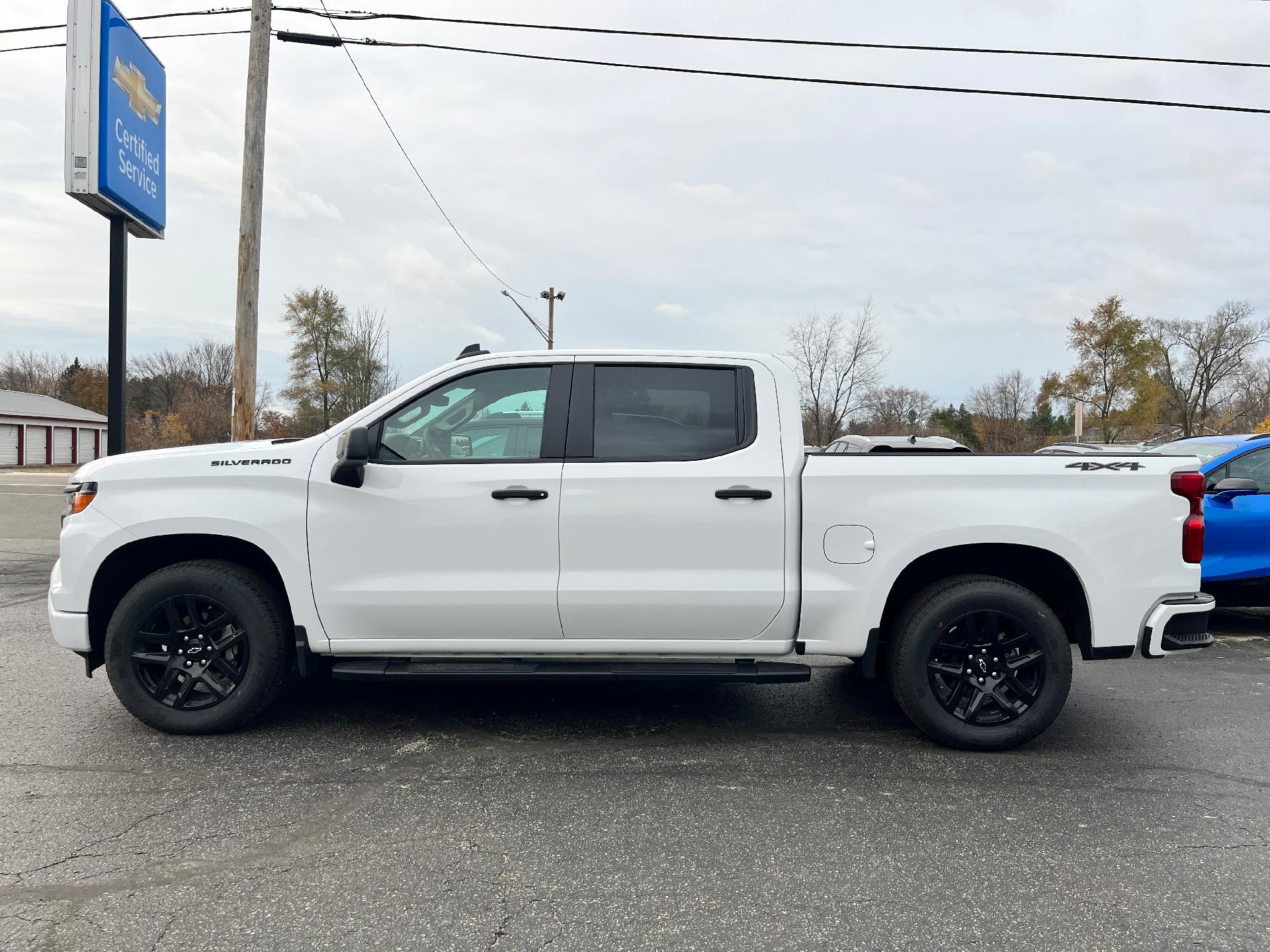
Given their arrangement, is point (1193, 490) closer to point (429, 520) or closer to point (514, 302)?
point (429, 520)

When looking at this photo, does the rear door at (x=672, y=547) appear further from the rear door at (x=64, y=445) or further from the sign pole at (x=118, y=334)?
the rear door at (x=64, y=445)

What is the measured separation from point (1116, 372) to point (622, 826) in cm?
5390

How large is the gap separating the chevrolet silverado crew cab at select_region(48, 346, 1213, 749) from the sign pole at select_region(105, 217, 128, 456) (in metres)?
6.23

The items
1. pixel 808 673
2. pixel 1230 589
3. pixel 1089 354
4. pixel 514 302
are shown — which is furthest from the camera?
pixel 1089 354

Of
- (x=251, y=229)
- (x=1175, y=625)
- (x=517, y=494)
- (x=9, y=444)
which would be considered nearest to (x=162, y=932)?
(x=517, y=494)

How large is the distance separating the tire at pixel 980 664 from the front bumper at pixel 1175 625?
386 mm

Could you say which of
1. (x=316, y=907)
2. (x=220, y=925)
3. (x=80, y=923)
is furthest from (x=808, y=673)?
(x=80, y=923)

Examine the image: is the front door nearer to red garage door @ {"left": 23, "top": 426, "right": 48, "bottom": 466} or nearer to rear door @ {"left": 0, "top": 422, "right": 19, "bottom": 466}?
rear door @ {"left": 0, "top": 422, "right": 19, "bottom": 466}

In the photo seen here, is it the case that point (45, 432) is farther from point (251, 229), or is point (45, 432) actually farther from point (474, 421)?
point (474, 421)

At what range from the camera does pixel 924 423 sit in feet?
187

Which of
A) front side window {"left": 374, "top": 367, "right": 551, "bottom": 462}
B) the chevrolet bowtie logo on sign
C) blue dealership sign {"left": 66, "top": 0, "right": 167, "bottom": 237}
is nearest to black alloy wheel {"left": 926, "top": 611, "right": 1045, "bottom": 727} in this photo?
front side window {"left": 374, "top": 367, "right": 551, "bottom": 462}

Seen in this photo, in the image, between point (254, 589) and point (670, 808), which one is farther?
point (254, 589)

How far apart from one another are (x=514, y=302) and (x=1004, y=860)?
2804cm

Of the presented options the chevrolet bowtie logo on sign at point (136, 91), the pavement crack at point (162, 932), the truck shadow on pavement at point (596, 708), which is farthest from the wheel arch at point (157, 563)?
→ the chevrolet bowtie logo on sign at point (136, 91)
